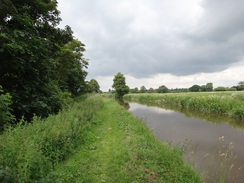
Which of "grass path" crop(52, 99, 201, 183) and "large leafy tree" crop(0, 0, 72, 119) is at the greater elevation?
"large leafy tree" crop(0, 0, 72, 119)

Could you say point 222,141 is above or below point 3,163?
below

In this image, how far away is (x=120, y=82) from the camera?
1585 inches

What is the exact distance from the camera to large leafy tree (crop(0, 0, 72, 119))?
4.52 meters

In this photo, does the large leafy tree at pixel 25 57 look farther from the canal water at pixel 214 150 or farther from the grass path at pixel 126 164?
the canal water at pixel 214 150

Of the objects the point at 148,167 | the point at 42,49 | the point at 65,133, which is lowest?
the point at 148,167

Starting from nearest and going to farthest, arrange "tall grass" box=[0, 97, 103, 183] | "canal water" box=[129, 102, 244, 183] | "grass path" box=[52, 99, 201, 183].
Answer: "tall grass" box=[0, 97, 103, 183] < "grass path" box=[52, 99, 201, 183] < "canal water" box=[129, 102, 244, 183]

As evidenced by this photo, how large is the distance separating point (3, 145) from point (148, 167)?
141 inches

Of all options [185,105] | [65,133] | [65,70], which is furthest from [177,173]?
[185,105]

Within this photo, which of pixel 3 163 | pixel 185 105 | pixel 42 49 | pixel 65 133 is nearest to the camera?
pixel 3 163

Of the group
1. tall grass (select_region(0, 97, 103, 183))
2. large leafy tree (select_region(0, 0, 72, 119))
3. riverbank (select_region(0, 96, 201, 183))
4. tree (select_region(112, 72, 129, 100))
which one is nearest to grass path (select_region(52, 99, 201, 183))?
riverbank (select_region(0, 96, 201, 183))

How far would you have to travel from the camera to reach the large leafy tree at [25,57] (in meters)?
4.52

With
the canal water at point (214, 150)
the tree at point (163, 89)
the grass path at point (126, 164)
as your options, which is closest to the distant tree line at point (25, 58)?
the grass path at point (126, 164)

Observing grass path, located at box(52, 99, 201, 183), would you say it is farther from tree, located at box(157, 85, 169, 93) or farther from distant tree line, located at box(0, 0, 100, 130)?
tree, located at box(157, 85, 169, 93)

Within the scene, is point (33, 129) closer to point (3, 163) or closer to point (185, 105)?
point (3, 163)
